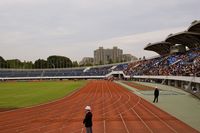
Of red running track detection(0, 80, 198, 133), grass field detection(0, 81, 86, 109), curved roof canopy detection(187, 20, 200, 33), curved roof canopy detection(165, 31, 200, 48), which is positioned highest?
curved roof canopy detection(187, 20, 200, 33)

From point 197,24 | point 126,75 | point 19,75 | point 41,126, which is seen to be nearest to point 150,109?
point 41,126

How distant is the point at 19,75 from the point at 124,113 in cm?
11810

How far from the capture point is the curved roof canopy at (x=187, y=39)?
62600mm

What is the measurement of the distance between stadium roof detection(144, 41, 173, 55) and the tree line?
80738 millimetres

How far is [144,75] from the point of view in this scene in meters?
79.4

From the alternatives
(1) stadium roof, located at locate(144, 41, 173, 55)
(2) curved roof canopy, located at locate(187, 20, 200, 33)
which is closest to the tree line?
(1) stadium roof, located at locate(144, 41, 173, 55)

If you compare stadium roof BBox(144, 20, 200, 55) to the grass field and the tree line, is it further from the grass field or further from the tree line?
the tree line

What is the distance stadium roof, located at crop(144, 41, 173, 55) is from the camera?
8675cm

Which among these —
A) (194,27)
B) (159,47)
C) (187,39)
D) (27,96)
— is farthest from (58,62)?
(27,96)

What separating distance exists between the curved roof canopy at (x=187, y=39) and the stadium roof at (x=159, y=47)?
12.2 m

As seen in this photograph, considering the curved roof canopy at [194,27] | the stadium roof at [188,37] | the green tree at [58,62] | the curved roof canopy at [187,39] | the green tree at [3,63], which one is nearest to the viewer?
the curved roof canopy at [194,27]

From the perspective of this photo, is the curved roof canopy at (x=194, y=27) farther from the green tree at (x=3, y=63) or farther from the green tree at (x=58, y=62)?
the green tree at (x=3, y=63)

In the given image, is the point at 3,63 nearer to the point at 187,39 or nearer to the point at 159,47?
the point at 159,47

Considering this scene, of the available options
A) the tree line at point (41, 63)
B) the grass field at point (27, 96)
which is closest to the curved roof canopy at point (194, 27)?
the grass field at point (27, 96)
